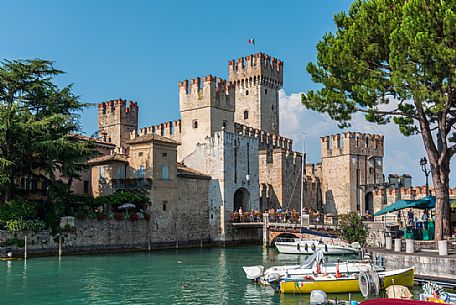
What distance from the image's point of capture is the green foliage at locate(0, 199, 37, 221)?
92.2 feet

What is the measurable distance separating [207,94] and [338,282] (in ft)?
89.6

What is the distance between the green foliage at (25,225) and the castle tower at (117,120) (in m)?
20.2

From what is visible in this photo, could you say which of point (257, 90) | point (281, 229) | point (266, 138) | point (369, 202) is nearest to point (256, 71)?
point (257, 90)

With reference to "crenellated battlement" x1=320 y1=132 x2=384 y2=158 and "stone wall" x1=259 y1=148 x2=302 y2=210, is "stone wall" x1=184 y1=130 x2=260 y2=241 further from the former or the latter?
"crenellated battlement" x1=320 y1=132 x2=384 y2=158

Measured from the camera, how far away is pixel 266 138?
48.9 meters

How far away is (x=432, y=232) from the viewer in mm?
23266

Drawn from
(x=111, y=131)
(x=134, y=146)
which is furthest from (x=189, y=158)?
(x=111, y=131)

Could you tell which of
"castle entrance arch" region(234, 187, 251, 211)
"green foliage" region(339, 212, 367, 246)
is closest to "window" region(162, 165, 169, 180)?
"castle entrance arch" region(234, 187, 251, 211)

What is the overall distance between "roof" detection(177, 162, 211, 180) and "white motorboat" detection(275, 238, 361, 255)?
7.78m

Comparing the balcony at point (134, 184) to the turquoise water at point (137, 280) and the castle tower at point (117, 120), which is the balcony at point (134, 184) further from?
the castle tower at point (117, 120)

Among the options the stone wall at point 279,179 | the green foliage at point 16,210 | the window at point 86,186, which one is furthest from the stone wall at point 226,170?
the green foliage at point 16,210

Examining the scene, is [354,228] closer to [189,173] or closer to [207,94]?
[189,173]

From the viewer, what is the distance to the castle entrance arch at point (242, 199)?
41469 millimetres

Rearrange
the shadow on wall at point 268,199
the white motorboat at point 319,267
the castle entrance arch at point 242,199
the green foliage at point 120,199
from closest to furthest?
the white motorboat at point 319,267, the green foliage at point 120,199, the castle entrance arch at point 242,199, the shadow on wall at point 268,199
